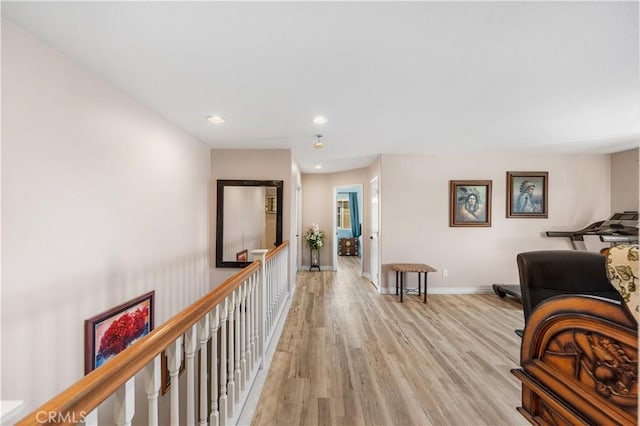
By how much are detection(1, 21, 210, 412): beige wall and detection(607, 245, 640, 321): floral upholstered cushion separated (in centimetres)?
243

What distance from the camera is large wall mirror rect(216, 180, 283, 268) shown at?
12.4 feet

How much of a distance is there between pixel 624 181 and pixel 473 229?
2324mm

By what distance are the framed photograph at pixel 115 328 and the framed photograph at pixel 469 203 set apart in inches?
170

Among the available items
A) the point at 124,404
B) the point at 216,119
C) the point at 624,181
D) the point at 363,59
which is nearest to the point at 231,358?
the point at 124,404

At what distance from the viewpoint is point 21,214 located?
4.50ft

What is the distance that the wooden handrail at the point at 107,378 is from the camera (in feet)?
1.61

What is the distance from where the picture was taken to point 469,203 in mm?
4109

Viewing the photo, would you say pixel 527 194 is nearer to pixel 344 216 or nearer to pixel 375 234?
pixel 375 234

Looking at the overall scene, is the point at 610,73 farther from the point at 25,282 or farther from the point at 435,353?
the point at 25,282

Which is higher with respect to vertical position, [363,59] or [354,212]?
[363,59]

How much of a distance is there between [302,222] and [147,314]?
3914mm

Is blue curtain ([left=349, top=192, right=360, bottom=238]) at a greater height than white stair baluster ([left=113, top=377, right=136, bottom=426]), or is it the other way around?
blue curtain ([left=349, top=192, right=360, bottom=238])

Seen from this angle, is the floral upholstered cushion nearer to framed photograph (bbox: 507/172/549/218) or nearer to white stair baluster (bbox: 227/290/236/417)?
white stair baluster (bbox: 227/290/236/417)

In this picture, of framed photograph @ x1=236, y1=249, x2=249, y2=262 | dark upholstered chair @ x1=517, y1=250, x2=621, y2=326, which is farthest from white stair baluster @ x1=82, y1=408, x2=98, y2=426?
framed photograph @ x1=236, y1=249, x2=249, y2=262
